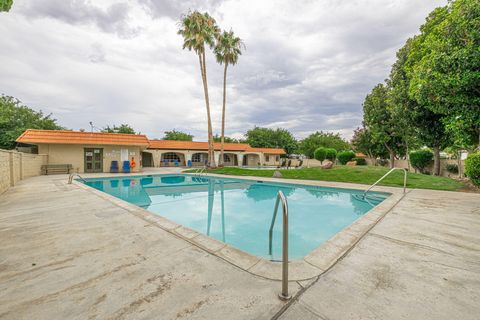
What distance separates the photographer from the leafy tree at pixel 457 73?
673cm

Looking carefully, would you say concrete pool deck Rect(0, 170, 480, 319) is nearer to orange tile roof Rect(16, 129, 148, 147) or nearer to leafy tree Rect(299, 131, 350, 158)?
orange tile roof Rect(16, 129, 148, 147)

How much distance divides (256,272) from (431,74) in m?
10.8

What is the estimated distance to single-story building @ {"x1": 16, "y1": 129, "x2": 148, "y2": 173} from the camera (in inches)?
573

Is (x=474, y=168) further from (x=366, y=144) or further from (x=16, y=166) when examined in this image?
(x=16, y=166)

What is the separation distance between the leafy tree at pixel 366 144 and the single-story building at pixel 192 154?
574 inches

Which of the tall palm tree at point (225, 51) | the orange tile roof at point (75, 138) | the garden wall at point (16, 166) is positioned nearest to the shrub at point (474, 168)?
the garden wall at point (16, 166)

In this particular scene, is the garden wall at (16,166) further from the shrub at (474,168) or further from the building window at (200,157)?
the building window at (200,157)

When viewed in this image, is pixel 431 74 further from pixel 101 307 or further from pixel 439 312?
pixel 101 307

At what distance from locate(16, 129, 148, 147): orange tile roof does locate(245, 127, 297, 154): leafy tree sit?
1047 inches

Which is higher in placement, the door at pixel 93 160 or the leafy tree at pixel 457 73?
the leafy tree at pixel 457 73

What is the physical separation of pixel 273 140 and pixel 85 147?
1261 inches

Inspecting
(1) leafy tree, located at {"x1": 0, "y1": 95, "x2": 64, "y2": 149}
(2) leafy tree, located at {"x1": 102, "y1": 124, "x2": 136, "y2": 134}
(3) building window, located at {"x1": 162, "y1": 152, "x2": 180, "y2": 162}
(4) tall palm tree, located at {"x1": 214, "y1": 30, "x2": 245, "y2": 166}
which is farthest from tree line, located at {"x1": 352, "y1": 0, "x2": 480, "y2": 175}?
(2) leafy tree, located at {"x1": 102, "y1": 124, "x2": 136, "y2": 134}

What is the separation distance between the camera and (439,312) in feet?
4.89

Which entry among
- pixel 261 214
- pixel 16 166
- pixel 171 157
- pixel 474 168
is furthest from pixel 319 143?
pixel 16 166
